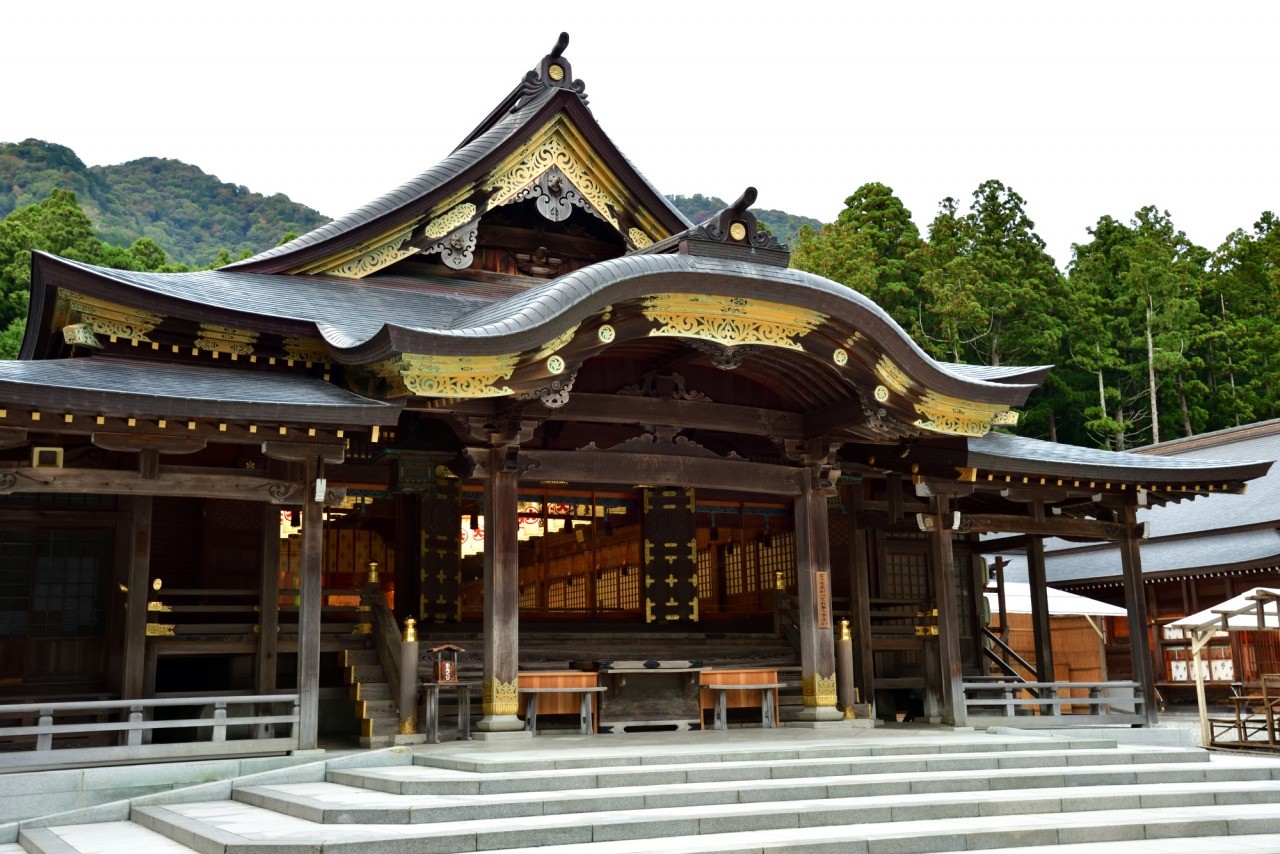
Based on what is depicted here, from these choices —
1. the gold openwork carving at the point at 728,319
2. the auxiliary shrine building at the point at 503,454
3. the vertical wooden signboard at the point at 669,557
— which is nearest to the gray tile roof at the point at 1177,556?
the auxiliary shrine building at the point at 503,454

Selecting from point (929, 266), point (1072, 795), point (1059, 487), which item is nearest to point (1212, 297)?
point (929, 266)

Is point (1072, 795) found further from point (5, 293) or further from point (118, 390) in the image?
point (5, 293)

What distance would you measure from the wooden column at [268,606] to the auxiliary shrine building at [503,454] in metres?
0.03

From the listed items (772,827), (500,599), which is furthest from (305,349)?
(772,827)

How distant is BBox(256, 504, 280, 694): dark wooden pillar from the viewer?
12789 mm

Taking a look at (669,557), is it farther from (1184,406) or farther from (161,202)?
(161,202)

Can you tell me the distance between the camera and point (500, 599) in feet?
40.5

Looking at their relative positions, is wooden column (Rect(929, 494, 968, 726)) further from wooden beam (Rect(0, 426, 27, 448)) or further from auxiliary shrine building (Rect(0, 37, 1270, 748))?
wooden beam (Rect(0, 426, 27, 448))

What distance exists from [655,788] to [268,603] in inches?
227

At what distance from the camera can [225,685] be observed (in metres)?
13.9

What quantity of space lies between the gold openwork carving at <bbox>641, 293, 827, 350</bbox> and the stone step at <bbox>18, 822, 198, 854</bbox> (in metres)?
6.45

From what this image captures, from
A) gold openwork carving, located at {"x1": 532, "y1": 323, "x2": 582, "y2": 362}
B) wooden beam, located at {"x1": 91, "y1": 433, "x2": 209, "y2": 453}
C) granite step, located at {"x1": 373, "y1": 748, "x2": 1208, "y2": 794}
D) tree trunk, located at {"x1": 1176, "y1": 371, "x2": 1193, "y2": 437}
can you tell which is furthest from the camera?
tree trunk, located at {"x1": 1176, "y1": 371, "x2": 1193, "y2": 437}

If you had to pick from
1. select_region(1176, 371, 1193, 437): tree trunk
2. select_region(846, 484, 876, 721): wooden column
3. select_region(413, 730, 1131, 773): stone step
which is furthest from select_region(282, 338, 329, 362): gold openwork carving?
select_region(1176, 371, 1193, 437): tree trunk

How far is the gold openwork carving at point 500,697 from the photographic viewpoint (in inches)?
477
